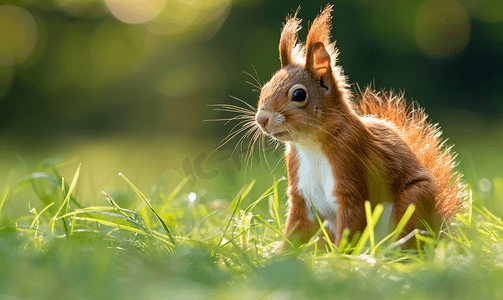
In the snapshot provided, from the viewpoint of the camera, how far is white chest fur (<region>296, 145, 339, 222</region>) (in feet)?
5.16

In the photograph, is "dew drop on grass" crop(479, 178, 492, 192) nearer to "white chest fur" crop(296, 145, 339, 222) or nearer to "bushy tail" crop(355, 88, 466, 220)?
"bushy tail" crop(355, 88, 466, 220)

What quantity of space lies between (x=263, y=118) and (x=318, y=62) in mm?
324

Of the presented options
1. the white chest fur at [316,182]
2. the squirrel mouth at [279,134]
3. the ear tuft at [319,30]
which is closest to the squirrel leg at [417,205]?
the white chest fur at [316,182]

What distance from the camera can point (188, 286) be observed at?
1010 millimetres

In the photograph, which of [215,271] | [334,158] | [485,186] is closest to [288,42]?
[334,158]

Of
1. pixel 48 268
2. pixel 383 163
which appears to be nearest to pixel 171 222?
pixel 48 268

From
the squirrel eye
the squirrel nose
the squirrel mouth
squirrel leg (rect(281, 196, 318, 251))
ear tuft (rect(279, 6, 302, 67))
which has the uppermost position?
ear tuft (rect(279, 6, 302, 67))

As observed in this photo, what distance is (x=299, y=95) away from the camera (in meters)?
1.56

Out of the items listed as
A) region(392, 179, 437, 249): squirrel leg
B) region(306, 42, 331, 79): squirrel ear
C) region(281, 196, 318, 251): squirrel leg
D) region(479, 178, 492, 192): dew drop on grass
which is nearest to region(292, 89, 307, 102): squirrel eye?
region(306, 42, 331, 79): squirrel ear

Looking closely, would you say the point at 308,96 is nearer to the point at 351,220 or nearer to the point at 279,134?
the point at 279,134

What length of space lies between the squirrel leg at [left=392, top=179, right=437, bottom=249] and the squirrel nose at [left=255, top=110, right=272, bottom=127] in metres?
0.57

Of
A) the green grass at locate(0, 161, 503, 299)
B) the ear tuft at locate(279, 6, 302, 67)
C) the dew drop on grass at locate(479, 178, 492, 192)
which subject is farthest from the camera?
the dew drop on grass at locate(479, 178, 492, 192)

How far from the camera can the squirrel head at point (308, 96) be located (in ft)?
5.07

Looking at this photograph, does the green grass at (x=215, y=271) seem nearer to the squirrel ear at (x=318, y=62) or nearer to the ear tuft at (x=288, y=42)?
the squirrel ear at (x=318, y=62)
